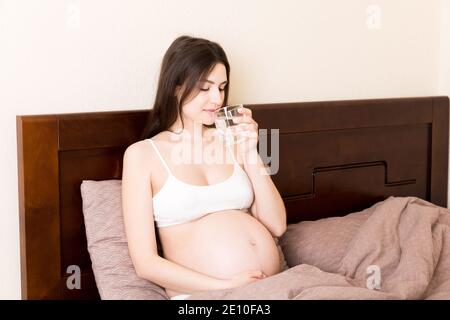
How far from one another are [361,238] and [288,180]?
1.23 ft

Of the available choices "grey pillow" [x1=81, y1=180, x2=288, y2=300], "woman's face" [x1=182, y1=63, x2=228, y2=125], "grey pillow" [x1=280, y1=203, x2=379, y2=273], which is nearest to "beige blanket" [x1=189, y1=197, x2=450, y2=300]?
"grey pillow" [x1=280, y1=203, x2=379, y2=273]

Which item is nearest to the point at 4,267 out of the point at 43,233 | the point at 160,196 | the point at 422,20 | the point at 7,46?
the point at 43,233

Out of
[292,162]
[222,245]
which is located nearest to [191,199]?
[222,245]

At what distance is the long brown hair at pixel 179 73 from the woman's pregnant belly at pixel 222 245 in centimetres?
30

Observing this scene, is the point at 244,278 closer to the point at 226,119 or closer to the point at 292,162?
the point at 226,119

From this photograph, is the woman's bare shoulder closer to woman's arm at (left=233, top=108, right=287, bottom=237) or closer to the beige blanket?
woman's arm at (left=233, top=108, right=287, bottom=237)

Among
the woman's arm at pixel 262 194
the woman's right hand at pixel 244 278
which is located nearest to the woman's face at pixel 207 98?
the woman's arm at pixel 262 194


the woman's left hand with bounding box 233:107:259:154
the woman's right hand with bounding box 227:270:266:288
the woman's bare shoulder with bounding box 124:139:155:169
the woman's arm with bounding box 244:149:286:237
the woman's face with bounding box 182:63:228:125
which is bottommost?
the woman's right hand with bounding box 227:270:266:288

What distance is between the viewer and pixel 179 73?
1.66 meters

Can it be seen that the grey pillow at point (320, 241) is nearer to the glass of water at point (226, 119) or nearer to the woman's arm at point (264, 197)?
the woman's arm at point (264, 197)

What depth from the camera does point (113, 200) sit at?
168 cm

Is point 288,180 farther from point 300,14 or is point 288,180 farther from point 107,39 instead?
point 107,39

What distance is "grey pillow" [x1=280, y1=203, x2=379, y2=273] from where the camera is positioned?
1812mm
